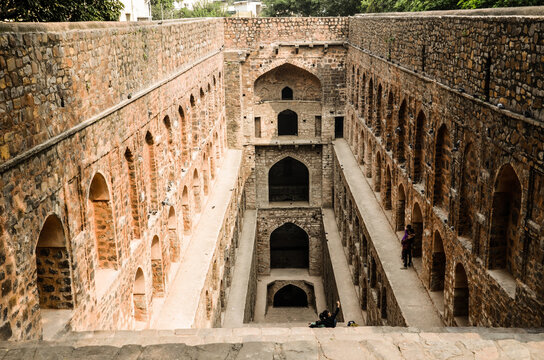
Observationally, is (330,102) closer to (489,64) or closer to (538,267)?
(489,64)

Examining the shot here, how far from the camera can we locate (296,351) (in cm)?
538

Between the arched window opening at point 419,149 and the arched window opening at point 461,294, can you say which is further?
the arched window opening at point 419,149

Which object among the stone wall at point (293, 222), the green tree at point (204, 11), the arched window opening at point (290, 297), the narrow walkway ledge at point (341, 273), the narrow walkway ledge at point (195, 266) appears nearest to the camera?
the narrow walkway ledge at point (195, 266)

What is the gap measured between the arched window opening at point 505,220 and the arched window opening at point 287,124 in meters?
19.0

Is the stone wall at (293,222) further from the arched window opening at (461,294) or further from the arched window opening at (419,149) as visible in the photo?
the arched window opening at (461,294)

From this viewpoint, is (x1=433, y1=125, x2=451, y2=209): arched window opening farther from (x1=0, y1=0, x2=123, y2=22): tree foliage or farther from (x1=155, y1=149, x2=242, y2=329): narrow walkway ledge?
(x1=0, y1=0, x2=123, y2=22): tree foliage

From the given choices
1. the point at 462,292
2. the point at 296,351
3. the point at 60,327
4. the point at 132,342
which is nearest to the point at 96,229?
the point at 60,327

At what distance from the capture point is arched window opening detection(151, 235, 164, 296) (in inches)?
460

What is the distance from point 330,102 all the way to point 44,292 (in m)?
19.1

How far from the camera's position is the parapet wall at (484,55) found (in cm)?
708

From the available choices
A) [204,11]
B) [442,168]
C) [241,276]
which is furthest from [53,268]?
[204,11]

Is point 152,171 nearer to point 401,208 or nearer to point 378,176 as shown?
point 401,208

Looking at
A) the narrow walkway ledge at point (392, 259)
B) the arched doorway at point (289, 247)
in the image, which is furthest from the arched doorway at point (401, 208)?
the arched doorway at point (289, 247)

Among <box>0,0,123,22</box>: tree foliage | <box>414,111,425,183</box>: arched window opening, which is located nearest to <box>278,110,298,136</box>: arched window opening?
<box>0,0,123,22</box>: tree foliage
